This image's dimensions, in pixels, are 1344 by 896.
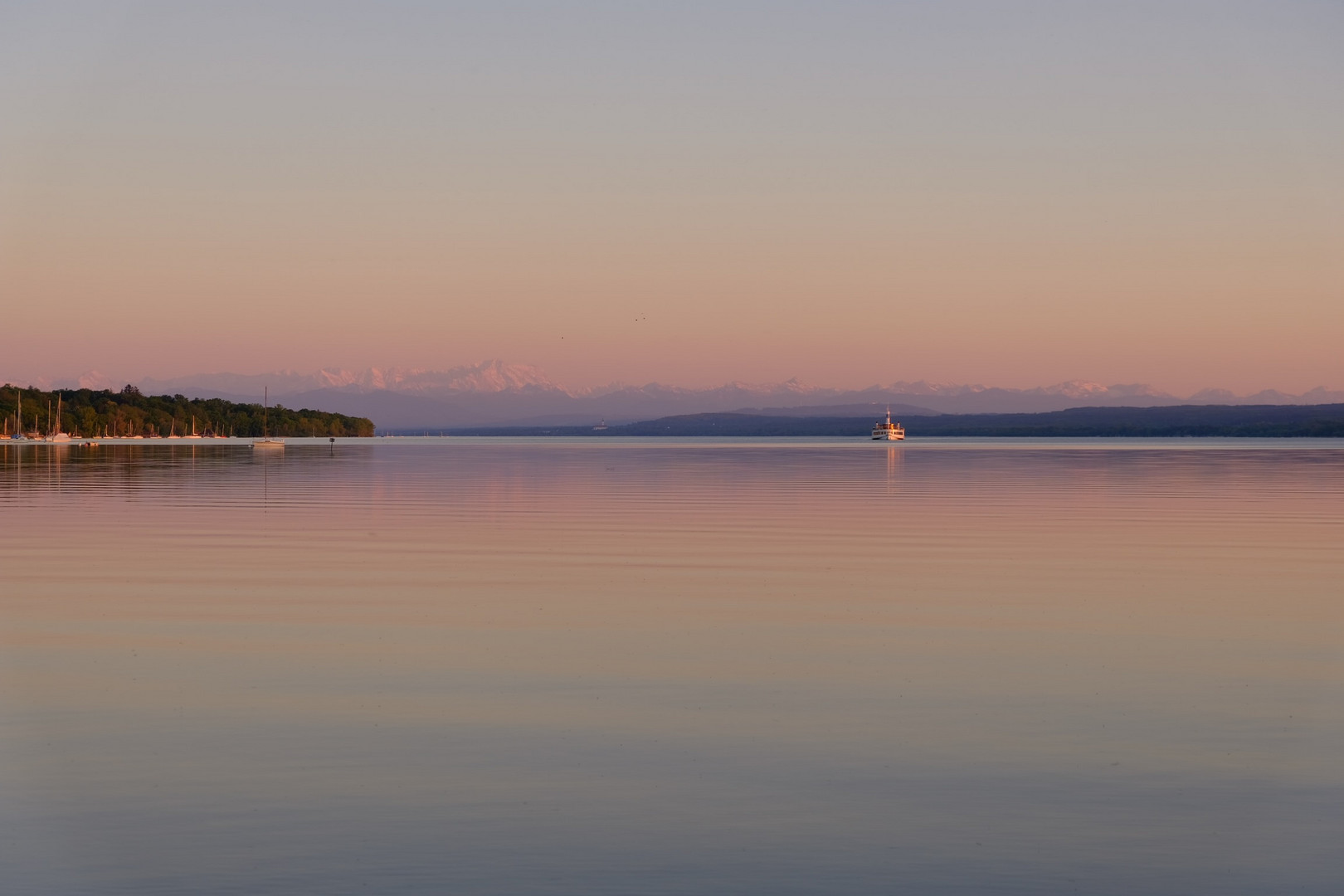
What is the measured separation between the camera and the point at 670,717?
16.5 meters

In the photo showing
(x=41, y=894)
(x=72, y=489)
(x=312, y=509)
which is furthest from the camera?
(x=72, y=489)

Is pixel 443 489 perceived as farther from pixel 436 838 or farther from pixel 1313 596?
pixel 436 838

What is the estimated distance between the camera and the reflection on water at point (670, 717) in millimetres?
11586

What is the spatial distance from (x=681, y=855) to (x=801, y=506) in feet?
141

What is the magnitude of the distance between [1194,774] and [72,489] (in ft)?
201

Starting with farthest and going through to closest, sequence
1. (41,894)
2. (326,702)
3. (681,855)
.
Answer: (326,702), (681,855), (41,894)

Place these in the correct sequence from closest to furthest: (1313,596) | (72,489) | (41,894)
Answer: (41,894) → (1313,596) → (72,489)

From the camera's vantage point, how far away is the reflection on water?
38.0ft

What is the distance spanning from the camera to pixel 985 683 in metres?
18.5

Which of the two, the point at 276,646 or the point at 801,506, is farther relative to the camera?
the point at 801,506

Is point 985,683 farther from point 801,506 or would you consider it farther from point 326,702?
point 801,506

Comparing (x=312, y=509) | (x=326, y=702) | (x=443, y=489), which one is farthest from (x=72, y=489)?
(x=326, y=702)

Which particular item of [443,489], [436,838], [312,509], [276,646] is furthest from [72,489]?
[436,838]

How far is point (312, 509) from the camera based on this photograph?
5175cm
